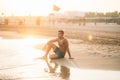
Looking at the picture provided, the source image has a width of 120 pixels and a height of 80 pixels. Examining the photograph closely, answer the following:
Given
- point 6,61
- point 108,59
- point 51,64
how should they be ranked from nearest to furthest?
point 51,64 → point 6,61 → point 108,59

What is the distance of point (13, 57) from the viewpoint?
40.7 ft

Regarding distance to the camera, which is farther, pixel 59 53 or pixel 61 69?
pixel 59 53

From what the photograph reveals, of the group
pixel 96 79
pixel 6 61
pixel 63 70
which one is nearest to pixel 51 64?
pixel 63 70

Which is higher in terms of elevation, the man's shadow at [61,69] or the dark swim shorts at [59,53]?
the dark swim shorts at [59,53]

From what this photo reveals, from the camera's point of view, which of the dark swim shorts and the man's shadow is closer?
the man's shadow

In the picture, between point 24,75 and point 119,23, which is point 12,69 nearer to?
point 24,75

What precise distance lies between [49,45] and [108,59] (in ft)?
8.84

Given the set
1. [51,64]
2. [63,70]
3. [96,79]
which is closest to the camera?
[96,79]

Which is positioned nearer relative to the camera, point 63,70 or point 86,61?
point 63,70

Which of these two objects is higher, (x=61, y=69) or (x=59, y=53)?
(x=59, y=53)

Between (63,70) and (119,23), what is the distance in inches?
1869

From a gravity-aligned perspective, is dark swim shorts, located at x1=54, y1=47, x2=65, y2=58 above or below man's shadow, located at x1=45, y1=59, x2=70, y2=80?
above

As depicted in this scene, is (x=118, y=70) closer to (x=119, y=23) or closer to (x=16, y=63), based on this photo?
(x=16, y=63)

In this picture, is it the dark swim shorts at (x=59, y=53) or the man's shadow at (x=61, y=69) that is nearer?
the man's shadow at (x=61, y=69)
